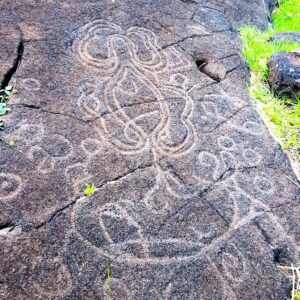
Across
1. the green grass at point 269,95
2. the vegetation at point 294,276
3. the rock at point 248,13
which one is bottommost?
the vegetation at point 294,276

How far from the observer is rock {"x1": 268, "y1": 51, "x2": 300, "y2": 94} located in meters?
3.02

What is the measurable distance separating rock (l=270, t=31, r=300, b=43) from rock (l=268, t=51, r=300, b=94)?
2.44ft

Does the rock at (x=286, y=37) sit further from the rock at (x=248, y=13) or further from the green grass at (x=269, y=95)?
the rock at (x=248, y=13)

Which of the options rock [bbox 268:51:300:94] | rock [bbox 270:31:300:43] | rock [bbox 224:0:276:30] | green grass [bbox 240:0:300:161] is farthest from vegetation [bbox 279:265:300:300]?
rock [bbox 224:0:276:30]

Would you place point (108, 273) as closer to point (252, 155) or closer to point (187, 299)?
point (187, 299)

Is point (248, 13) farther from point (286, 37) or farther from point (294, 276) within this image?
point (294, 276)

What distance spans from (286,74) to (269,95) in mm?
219

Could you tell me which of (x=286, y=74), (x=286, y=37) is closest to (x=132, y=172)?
(x=286, y=74)

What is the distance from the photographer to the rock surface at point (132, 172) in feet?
5.60

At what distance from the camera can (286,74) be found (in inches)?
120

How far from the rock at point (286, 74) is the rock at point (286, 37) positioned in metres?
0.74

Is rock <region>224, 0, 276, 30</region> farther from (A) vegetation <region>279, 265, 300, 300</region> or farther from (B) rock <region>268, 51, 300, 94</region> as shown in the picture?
(A) vegetation <region>279, 265, 300, 300</region>

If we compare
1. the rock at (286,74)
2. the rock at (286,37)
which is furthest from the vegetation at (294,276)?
the rock at (286,37)

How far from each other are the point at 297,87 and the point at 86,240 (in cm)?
223
